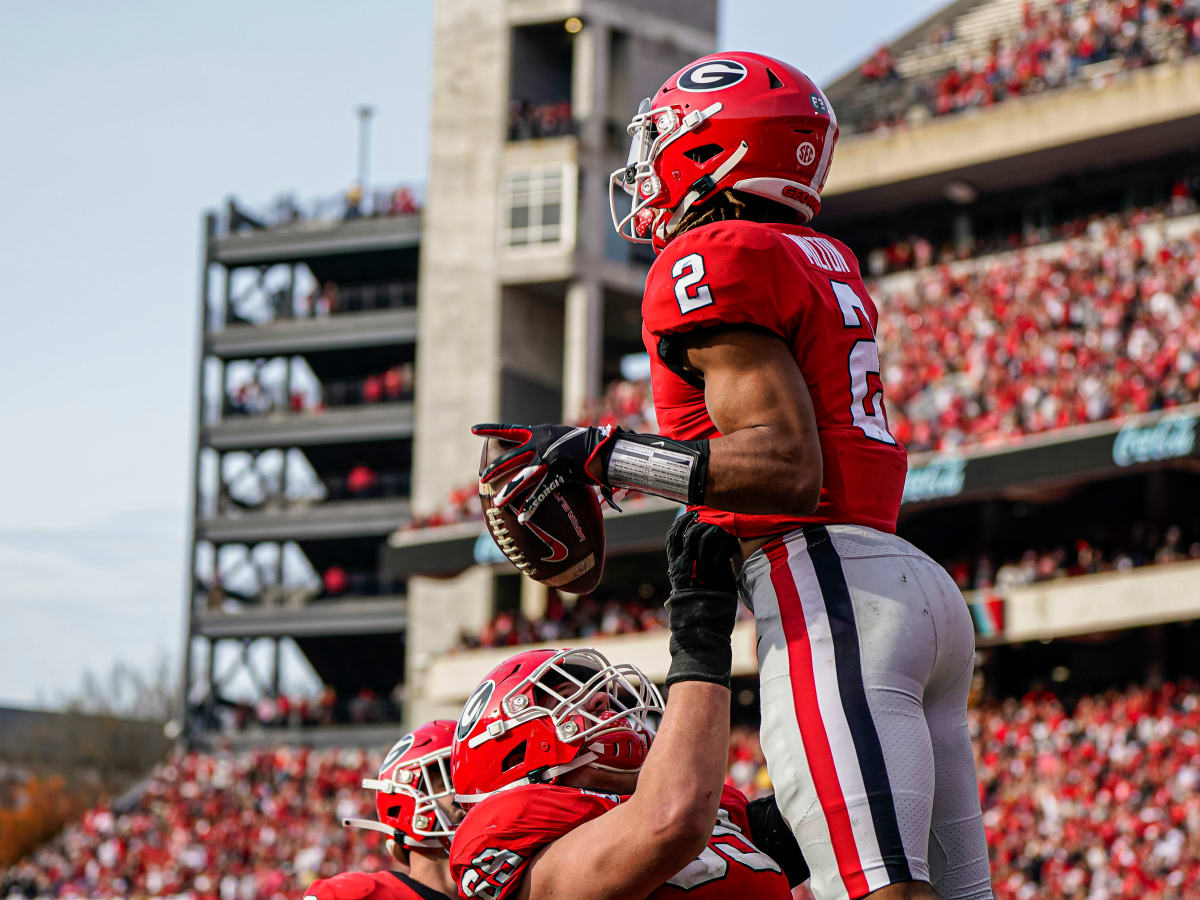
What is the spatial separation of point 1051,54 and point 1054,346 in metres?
11.8

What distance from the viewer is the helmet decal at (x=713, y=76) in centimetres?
407

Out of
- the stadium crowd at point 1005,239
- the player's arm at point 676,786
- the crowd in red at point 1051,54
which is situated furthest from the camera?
the crowd in red at point 1051,54

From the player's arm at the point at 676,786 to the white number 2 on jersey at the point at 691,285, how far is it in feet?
1.69

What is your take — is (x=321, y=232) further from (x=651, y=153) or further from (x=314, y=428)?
(x=651, y=153)

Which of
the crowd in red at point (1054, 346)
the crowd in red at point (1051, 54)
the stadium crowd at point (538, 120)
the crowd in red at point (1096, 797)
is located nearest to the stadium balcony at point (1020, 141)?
the crowd in red at point (1051, 54)

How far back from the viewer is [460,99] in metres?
44.4

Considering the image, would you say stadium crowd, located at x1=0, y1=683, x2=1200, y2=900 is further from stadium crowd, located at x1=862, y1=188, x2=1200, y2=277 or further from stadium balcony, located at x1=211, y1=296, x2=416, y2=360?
stadium balcony, located at x1=211, y1=296, x2=416, y2=360

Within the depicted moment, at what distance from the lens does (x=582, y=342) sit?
42312mm

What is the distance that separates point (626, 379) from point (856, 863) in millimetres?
44620

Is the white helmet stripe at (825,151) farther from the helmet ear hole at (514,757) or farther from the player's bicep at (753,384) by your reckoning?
the helmet ear hole at (514,757)

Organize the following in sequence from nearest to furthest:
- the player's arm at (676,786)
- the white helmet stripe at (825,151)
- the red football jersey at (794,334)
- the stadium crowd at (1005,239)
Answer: the player's arm at (676,786)
the red football jersey at (794,334)
the white helmet stripe at (825,151)
the stadium crowd at (1005,239)

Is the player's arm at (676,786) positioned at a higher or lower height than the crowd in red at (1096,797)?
higher

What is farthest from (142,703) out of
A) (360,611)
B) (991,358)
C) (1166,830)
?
(1166,830)

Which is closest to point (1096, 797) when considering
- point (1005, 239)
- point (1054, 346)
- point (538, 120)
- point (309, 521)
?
point (1054, 346)
